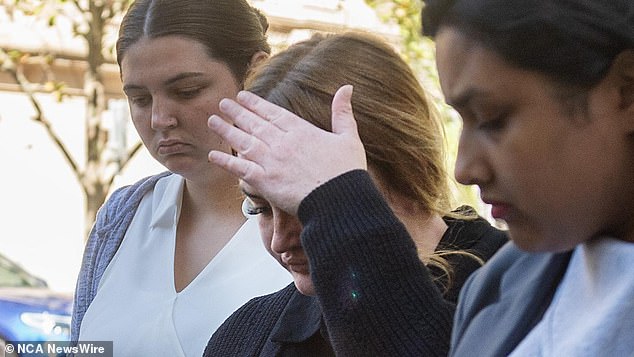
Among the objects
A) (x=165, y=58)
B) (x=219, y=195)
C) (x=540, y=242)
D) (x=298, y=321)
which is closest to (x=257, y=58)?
(x=165, y=58)

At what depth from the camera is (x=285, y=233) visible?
1.97m

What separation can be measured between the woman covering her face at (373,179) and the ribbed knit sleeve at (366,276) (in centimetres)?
28

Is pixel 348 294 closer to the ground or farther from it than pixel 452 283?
farther from it

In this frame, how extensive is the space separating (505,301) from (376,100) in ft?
3.01

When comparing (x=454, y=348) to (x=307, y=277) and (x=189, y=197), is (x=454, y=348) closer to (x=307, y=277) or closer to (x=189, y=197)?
(x=307, y=277)

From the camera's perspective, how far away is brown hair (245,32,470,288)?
220 cm

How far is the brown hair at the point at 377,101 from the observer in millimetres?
2195

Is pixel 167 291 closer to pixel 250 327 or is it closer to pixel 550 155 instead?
pixel 250 327

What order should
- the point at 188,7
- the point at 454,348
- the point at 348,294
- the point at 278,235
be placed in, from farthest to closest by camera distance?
the point at 188,7
the point at 278,235
the point at 348,294
the point at 454,348

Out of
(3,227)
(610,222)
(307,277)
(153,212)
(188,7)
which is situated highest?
(610,222)

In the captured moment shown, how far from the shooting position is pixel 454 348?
Answer: 145 cm

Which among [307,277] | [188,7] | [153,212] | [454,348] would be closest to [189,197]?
[153,212]

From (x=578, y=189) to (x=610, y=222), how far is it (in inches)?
2.7

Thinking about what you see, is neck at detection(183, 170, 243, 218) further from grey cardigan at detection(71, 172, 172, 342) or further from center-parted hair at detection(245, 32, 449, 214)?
center-parted hair at detection(245, 32, 449, 214)
